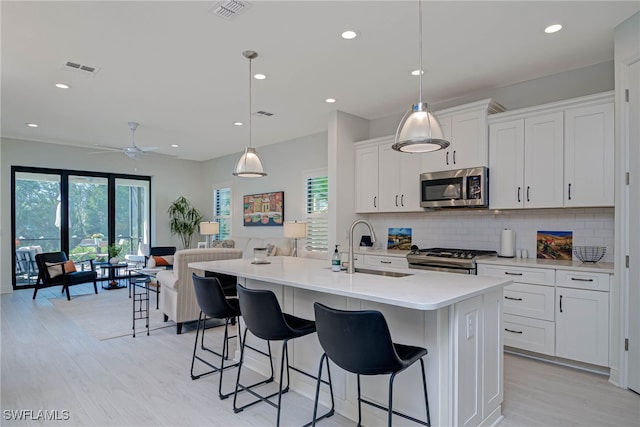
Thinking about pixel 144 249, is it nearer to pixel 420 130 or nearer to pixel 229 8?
pixel 229 8

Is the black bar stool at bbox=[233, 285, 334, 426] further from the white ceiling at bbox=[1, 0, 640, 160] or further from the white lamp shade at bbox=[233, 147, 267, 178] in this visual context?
the white ceiling at bbox=[1, 0, 640, 160]

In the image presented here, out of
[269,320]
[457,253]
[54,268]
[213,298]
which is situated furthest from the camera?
[54,268]

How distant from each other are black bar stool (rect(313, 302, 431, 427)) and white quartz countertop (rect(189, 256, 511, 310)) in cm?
17

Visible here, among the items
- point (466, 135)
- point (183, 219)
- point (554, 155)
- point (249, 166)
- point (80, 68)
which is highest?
point (80, 68)

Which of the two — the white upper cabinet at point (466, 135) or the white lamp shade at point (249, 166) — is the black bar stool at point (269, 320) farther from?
the white upper cabinet at point (466, 135)

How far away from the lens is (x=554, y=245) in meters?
3.90

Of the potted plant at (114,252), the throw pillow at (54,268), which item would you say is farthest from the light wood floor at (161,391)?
the potted plant at (114,252)

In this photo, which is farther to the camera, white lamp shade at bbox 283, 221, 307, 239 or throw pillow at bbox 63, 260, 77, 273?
throw pillow at bbox 63, 260, 77, 273

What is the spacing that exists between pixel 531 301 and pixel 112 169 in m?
8.11

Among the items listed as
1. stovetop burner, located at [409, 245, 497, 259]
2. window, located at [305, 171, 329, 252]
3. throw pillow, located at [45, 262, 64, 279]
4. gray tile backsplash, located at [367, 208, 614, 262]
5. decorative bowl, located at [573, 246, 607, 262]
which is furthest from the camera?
window, located at [305, 171, 329, 252]

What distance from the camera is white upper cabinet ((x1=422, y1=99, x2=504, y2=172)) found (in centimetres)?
407

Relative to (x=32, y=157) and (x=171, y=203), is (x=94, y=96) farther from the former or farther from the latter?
(x=171, y=203)

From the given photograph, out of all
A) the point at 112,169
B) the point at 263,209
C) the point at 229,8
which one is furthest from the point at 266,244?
the point at 229,8

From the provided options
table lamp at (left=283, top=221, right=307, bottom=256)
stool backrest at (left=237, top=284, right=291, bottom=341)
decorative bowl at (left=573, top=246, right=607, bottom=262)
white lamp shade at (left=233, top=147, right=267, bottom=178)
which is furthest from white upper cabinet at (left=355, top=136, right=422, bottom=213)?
stool backrest at (left=237, top=284, right=291, bottom=341)
